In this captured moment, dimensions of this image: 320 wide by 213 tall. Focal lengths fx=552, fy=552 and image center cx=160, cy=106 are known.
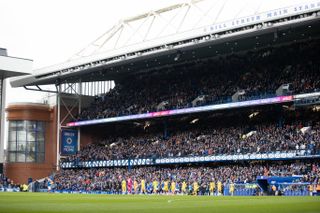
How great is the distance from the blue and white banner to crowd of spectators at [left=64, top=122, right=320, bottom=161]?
157 cm

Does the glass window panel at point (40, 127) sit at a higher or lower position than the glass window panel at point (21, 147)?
higher

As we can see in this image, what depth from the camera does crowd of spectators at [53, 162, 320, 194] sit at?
41406mm

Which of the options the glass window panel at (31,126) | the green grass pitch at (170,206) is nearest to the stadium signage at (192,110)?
the glass window panel at (31,126)

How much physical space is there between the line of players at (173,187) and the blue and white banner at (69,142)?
17.1 m

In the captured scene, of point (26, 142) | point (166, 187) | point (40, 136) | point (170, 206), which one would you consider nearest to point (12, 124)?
point (26, 142)

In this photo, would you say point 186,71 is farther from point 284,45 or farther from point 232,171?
point 232,171

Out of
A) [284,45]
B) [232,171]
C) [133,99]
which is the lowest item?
[232,171]

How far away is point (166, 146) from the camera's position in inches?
2170

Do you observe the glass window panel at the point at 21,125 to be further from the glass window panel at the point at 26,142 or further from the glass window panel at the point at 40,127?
the glass window panel at the point at 40,127

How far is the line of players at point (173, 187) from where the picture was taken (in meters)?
42.3

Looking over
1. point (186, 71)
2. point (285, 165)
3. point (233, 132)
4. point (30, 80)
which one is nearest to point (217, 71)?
point (186, 71)

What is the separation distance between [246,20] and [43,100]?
36.3 metres

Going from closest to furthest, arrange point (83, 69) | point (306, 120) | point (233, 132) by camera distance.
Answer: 1. point (306, 120)
2. point (233, 132)
3. point (83, 69)

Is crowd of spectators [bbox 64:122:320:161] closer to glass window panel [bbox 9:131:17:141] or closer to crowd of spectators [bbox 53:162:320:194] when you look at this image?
crowd of spectators [bbox 53:162:320:194]
